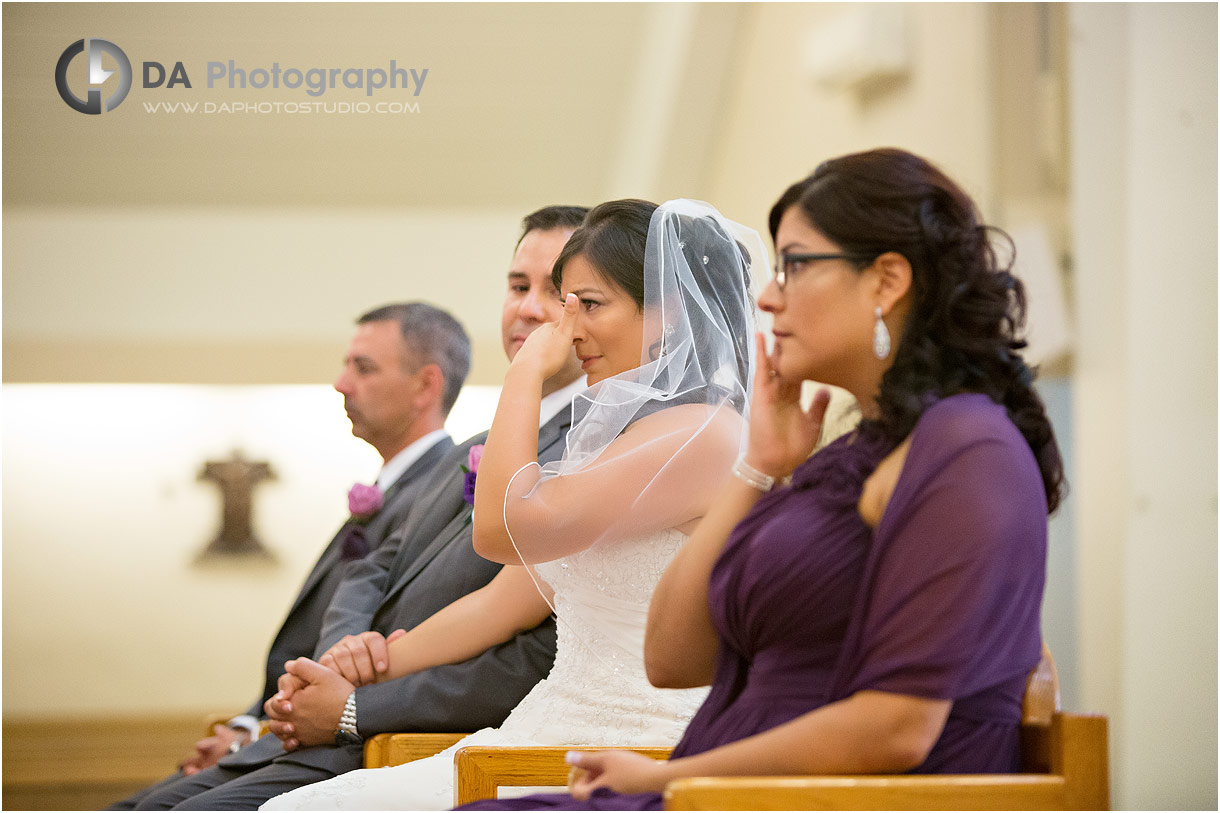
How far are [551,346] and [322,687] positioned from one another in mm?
860

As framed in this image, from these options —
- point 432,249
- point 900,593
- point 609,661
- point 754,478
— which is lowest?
point 609,661

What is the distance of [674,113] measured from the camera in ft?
19.9

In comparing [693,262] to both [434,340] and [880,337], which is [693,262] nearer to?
[880,337]

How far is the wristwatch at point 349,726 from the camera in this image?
2.33 m

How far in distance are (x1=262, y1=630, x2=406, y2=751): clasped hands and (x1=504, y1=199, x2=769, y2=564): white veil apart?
64 centimetres

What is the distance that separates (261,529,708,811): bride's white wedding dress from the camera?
2023 mm

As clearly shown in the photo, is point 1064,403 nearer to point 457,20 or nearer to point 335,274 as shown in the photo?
point 457,20

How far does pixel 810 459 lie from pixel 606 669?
72cm

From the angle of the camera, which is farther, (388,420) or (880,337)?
(388,420)

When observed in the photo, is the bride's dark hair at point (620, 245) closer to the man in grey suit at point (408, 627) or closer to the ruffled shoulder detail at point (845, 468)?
the man in grey suit at point (408, 627)

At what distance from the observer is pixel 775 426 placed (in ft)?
5.04

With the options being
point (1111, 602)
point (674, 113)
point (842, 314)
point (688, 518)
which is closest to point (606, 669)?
point (688, 518)

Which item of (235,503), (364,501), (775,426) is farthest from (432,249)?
(775,426)

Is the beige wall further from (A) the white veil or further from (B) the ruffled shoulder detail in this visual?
(B) the ruffled shoulder detail
